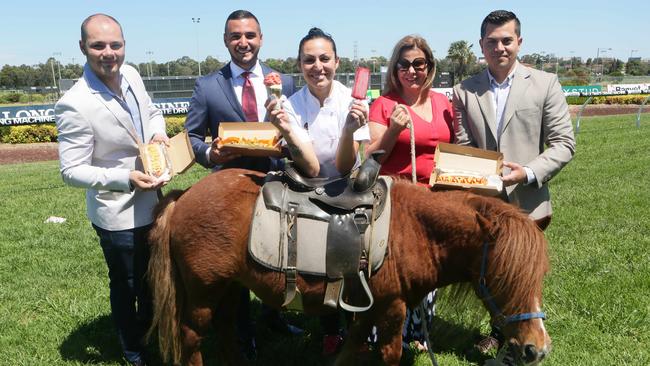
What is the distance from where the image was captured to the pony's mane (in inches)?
99.7

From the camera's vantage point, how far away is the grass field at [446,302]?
12.1ft

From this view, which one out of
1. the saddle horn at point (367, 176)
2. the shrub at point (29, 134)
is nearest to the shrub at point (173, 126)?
the shrub at point (29, 134)

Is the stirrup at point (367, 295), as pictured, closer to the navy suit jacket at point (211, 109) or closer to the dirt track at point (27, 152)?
the navy suit jacket at point (211, 109)

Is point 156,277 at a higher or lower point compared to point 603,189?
higher

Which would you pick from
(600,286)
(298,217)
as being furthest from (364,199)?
(600,286)

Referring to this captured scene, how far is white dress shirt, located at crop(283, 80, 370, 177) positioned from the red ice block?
36 cm

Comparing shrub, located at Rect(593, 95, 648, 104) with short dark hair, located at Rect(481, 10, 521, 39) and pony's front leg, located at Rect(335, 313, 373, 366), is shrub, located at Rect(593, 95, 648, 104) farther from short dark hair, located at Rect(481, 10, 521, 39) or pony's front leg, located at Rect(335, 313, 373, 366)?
pony's front leg, located at Rect(335, 313, 373, 366)

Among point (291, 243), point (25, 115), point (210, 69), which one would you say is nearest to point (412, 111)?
point (291, 243)

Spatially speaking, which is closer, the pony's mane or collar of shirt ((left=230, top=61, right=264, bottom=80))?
the pony's mane

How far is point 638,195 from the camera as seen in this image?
7301 millimetres

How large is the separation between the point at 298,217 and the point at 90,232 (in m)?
4.88

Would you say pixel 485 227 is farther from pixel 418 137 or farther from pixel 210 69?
pixel 210 69

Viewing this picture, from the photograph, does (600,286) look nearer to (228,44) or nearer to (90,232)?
(228,44)

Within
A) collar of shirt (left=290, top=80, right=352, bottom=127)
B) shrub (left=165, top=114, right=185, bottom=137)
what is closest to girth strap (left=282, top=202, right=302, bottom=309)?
collar of shirt (left=290, top=80, right=352, bottom=127)
